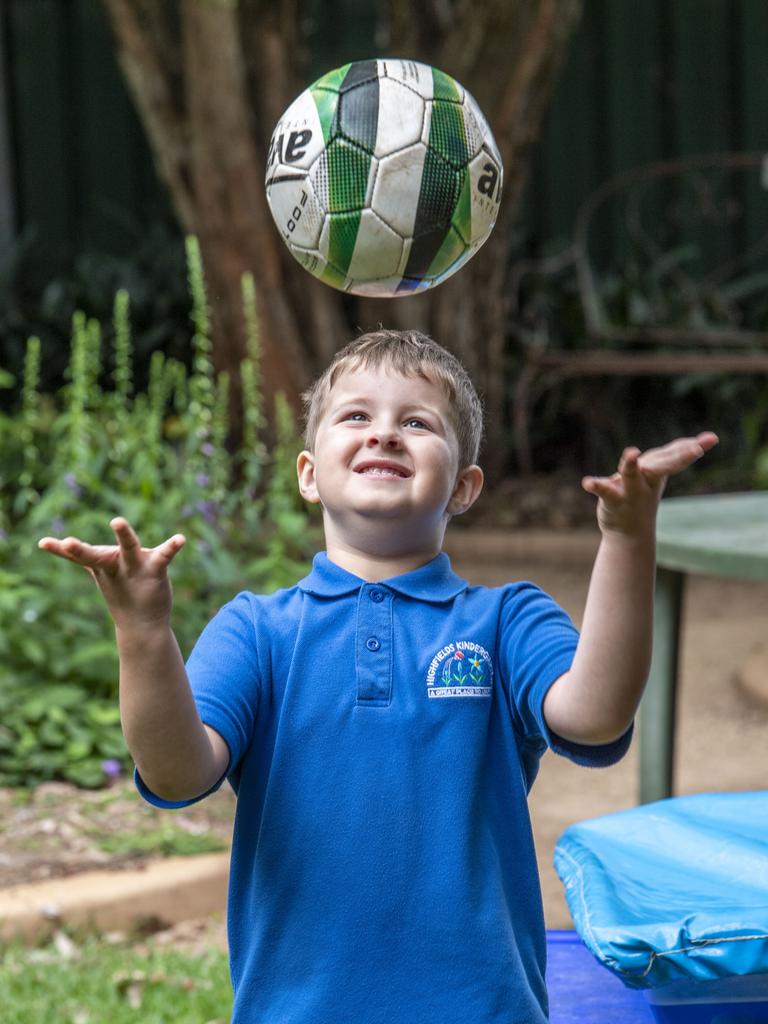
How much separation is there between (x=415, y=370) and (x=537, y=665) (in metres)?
0.39

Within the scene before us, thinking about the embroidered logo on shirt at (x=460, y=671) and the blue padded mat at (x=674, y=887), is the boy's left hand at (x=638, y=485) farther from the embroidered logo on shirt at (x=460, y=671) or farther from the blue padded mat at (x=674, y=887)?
the blue padded mat at (x=674, y=887)

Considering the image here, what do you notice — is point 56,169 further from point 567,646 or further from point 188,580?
point 567,646

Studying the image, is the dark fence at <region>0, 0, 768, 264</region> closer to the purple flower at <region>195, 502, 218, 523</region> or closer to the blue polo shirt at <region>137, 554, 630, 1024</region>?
the purple flower at <region>195, 502, 218, 523</region>

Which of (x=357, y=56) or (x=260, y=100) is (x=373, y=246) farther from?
(x=357, y=56)

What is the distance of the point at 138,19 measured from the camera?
20.0ft

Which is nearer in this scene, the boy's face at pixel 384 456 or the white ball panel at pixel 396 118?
the boy's face at pixel 384 456

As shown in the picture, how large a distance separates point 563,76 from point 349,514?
27.6ft

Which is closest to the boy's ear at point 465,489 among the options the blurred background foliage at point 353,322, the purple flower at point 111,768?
the purple flower at point 111,768

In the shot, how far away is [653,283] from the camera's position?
874cm

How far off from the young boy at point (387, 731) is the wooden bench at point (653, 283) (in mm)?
5078

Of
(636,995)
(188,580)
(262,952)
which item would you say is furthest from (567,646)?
(188,580)

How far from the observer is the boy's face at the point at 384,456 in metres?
1.66

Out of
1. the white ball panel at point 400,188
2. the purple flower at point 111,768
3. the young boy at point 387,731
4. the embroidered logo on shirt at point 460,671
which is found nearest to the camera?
the young boy at point 387,731

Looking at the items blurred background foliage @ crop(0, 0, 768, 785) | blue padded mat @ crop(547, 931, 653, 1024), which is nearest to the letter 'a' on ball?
blue padded mat @ crop(547, 931, 653, 1024)
